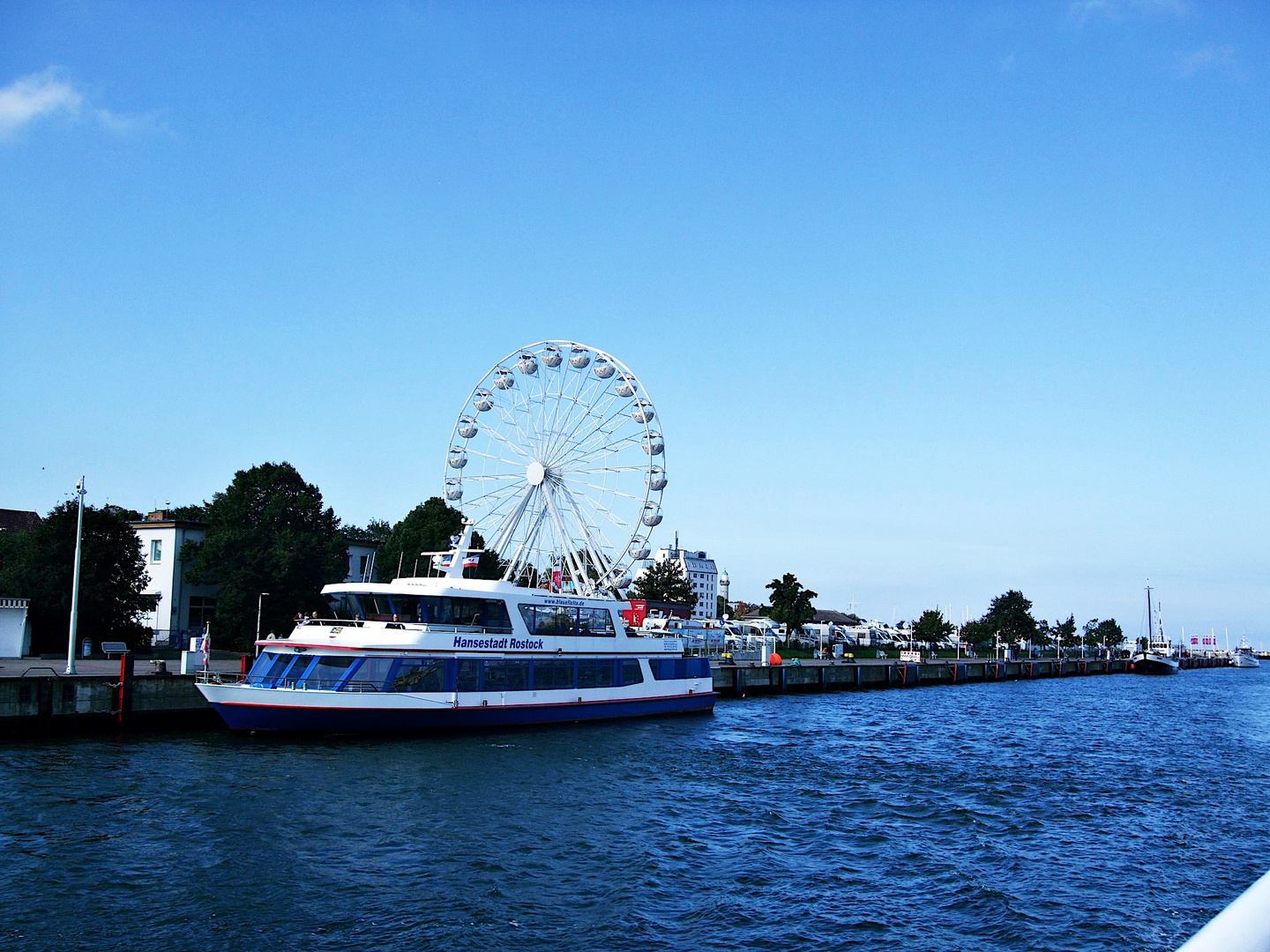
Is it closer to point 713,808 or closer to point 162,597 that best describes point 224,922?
point 713,808

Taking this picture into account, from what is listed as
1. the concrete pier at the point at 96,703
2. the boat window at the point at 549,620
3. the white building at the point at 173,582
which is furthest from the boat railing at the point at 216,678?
the white building at the point at 173,582

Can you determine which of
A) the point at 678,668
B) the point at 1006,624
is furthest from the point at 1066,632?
the point at 678,668

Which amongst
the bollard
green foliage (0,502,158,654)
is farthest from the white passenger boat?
green foliage (0,502,158,654)

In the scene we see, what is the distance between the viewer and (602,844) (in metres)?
21.8

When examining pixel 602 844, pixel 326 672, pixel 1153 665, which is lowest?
pixel 602 844

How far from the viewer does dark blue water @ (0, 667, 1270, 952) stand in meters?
16.6

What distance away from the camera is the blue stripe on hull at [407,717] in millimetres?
32125

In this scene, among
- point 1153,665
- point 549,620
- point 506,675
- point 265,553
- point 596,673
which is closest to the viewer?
point 506,675

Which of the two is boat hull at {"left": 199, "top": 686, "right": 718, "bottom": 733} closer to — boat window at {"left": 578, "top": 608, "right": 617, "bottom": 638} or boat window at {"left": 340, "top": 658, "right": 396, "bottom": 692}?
boat window at {"left": 340, "top": 658, "right": 396, "bottom": 692}

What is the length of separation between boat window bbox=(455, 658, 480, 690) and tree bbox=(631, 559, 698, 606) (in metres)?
71.2

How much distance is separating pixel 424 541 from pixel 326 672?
38.1 meters

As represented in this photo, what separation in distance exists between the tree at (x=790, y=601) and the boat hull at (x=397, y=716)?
2739 inches

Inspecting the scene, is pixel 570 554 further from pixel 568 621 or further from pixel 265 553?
pixel 265 553

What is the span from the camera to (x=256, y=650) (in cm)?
5409
